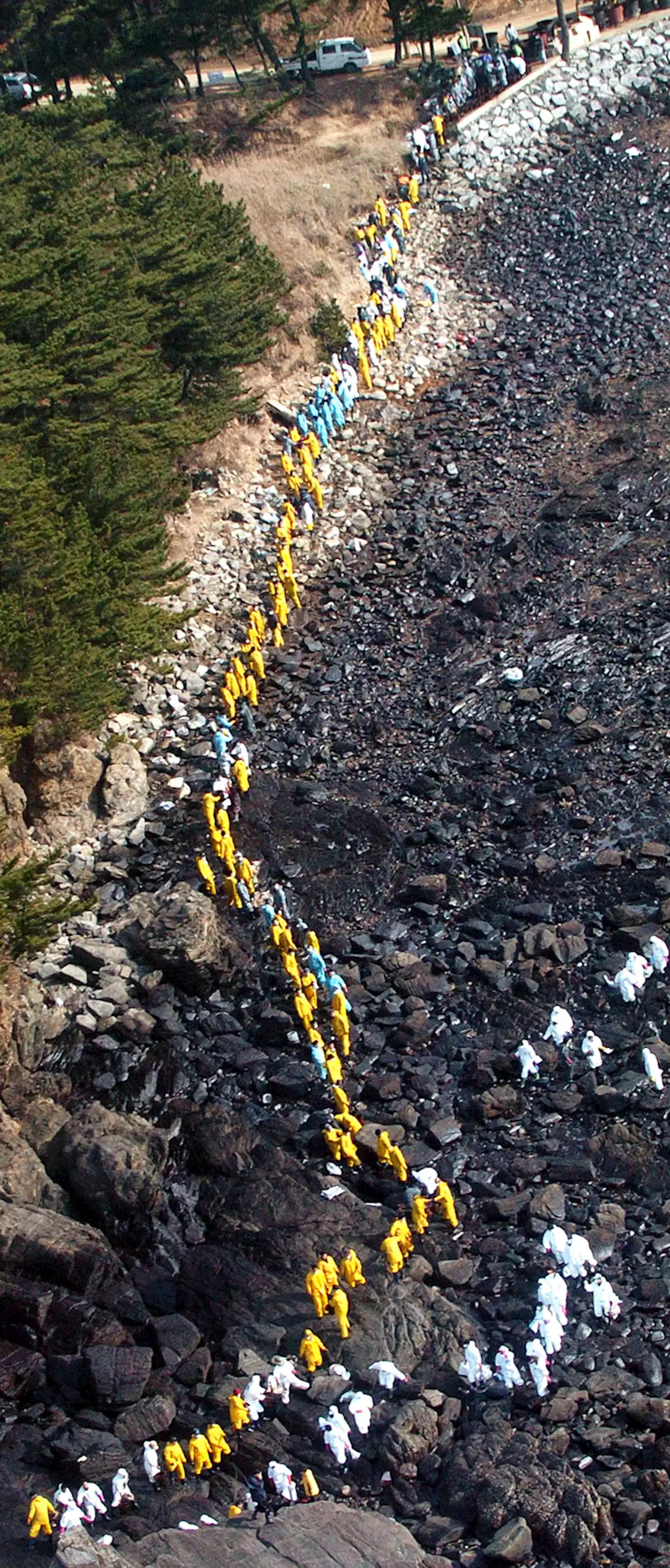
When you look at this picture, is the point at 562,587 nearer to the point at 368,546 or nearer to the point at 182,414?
the point at 368,546

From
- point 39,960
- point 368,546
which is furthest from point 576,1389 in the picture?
point 368,546

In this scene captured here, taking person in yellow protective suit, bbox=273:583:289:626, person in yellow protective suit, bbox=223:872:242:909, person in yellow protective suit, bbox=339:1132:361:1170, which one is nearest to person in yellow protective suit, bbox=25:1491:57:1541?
person in yellow protective suit, bbox=339:1132:361:1170

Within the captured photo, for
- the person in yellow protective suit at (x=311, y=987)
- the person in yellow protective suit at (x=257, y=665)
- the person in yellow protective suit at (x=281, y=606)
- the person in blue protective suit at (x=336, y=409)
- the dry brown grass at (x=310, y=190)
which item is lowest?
the person in yellow protective suit at (x=311, y=987)

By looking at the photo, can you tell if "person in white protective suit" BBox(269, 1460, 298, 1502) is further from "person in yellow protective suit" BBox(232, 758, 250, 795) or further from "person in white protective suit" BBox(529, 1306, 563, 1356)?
"person in yellow protective suit" BBox(232, 758, 250, 795)

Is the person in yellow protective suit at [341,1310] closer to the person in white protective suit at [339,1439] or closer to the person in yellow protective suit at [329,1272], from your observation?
the person in yellow protective suit at [329,1272]

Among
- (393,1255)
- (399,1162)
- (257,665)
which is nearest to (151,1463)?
(393,1255)

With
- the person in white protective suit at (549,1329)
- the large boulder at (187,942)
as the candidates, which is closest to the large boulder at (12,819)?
the large boulder at (187,942)
